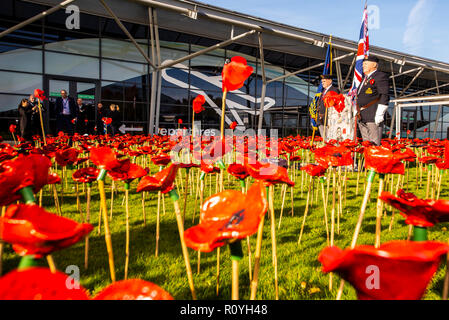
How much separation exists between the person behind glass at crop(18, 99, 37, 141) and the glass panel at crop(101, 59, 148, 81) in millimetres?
4946

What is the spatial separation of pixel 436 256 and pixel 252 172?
0.61 m

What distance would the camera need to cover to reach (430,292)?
5.05 ft

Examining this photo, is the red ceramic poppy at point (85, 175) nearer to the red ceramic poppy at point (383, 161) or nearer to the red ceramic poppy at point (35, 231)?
the red ceramic poppy at point (35, 231)

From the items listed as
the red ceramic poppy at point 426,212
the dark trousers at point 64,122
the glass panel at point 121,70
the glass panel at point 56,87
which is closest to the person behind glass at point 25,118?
the dark trousers at point 64,122

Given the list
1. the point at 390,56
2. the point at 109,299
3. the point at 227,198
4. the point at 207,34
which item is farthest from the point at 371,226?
the point at 390,56

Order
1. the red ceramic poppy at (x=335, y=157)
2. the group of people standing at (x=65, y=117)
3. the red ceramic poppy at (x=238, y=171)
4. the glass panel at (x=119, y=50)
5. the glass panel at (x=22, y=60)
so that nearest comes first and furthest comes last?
the red ceramic poppy at (x=238, y=171), the red ceramic poppy at (x=335, y=157), the group of people standing at (x=65, y=117), the glass panel at (x=22, y=60), the glass panel at (x=119, y=50)

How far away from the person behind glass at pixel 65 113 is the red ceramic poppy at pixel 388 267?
32.5ft

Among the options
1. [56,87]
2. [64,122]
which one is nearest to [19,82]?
[56,87]

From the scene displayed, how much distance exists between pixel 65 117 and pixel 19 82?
3.34 meters

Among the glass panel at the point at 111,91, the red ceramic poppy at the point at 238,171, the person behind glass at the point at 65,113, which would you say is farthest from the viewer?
the glass panel at the point at 111,91

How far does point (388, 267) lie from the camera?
1.33 ft

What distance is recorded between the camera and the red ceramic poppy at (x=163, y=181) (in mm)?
848

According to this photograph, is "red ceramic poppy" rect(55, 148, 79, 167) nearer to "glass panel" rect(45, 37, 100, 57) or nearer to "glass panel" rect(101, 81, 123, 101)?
"glass panel" rect(101, 81, 123, 101)

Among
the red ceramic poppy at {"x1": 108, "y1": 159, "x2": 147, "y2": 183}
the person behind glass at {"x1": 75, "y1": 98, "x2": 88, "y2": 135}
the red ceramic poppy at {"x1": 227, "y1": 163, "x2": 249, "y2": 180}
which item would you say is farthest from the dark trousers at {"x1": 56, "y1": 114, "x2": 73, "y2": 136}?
the red ceramic poppy at {"x1": 227, "y1": 163, "x2": 249, "y2": 180}
